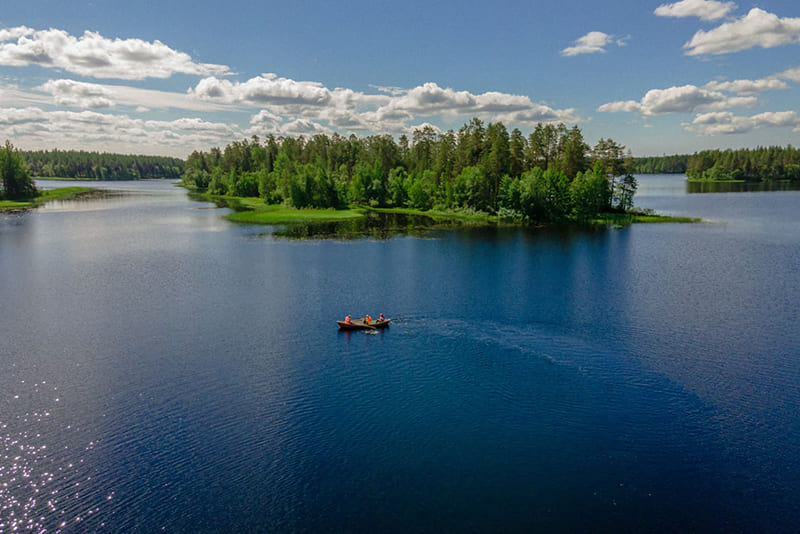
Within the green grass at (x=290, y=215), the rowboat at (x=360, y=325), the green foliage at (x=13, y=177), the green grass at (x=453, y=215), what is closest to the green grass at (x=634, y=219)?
the green grass at (x=453, y=215)

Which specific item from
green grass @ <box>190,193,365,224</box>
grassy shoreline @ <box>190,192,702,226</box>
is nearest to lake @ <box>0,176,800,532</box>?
grassy shoreline @ <box>190,192,702,226</box>

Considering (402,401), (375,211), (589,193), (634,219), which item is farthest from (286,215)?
(402,401)

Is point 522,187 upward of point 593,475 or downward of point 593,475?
upward

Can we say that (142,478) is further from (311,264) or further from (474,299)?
(311,264)

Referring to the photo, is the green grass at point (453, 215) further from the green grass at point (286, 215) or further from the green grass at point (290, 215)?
the green grass at point (290, 215)

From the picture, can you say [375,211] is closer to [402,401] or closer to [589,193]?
[589,193]

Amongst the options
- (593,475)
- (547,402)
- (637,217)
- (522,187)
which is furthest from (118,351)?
(637,217)
